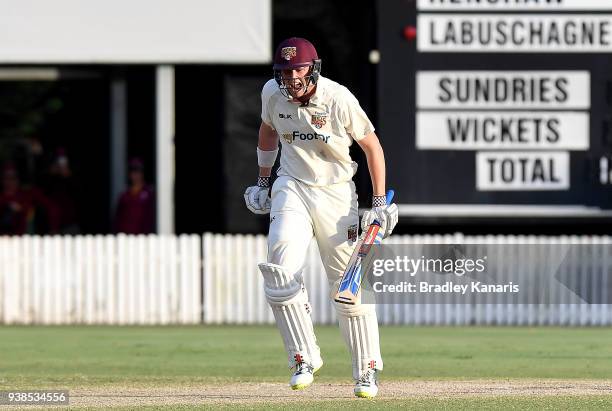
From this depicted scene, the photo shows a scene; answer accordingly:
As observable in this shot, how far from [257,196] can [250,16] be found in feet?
22.6

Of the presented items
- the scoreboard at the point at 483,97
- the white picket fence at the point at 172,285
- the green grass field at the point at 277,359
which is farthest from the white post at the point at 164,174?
the scoreboard at the point at 483,97

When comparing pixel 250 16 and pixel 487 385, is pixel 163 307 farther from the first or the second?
pixel 487 385

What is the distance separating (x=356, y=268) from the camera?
8.70 m

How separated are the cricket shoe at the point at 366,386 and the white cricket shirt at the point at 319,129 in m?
1.13

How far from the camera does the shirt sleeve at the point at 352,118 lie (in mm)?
8695

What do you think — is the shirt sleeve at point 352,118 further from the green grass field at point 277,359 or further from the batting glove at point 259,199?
the green grass field at point 277,359

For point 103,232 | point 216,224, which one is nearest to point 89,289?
point 216,224

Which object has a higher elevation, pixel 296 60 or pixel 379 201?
pixel 296 60

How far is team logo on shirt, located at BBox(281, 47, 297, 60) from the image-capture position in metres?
8.57

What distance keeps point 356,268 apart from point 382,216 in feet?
1.19

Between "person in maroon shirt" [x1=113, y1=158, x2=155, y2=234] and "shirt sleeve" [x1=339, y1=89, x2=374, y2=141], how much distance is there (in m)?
8.26

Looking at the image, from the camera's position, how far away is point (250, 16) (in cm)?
1590

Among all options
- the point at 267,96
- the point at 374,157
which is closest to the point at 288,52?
the point at 267,96

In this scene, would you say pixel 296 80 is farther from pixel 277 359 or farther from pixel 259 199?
pixel 277 359
